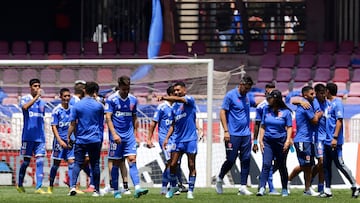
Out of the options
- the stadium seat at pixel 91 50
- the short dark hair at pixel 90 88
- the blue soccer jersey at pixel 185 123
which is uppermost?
the stadium seat at pixel 91 50

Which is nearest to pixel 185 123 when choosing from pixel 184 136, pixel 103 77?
pixel 184 136

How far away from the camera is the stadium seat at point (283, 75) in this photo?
30.4 metres

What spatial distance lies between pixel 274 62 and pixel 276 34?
2.31m

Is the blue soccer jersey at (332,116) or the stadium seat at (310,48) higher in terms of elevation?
the stadium seat at (310,48)

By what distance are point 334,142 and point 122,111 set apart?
3.50m

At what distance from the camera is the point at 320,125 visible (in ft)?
63.6

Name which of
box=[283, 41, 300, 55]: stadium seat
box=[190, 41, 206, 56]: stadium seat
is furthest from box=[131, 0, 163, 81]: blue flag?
box=[283, 41, 300, 55]: stadium seat

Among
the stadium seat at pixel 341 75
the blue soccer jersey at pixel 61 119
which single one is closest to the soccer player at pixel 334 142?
the blue soccer jersey at pixel 61 119

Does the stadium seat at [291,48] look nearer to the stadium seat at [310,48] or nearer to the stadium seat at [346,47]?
the stadium seat at [310,48]

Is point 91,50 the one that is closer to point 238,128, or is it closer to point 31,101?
point 31,101

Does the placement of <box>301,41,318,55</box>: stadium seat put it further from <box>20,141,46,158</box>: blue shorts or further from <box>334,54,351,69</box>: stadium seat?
<box>20,141,46,158</box>: blue shorts

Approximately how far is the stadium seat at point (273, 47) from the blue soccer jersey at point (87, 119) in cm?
1399

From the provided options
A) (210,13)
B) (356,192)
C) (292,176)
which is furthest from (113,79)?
(210,13)

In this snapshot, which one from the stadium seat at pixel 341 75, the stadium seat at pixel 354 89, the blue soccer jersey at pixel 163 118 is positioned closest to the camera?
the blue soccer jersey at pixel 163 118
